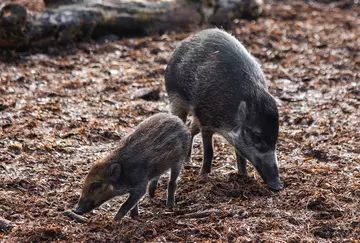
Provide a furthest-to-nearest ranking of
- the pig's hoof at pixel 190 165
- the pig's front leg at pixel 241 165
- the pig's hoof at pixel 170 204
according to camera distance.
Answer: the pig's hoof at pixel 190 165 < the pig's front leg at pixel 241 165 < the pig's hoof at pixel 170 204

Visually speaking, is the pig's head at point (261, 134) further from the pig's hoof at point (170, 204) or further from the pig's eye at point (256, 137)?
the pig's hoof at point (170, 204)

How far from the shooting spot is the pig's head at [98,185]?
5602 millimetres

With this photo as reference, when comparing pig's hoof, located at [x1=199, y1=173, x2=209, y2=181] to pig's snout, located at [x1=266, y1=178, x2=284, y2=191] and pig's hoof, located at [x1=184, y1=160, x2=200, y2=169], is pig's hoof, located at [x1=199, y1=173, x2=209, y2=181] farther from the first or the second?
pig's snout, located at [x1=266, y1=178, x2=284, y2=191]

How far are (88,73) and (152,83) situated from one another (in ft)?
3.47

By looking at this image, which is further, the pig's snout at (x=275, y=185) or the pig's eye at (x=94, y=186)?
the pig's snout at (x=275, y=185)

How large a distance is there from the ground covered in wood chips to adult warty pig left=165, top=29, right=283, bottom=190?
32 centimetres

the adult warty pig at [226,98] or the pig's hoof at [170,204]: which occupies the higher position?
the adult warty pig at [226,98]

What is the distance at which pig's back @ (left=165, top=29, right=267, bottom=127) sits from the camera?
661 centimetres

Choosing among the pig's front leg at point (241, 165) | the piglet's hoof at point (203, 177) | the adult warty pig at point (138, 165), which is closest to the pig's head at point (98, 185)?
the adult warty pig at point (138, 165)

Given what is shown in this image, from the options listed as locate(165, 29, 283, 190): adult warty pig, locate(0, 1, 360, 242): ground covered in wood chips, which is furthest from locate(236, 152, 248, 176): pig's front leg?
locate(0, 1, 360, 242): ground covered in wood chips

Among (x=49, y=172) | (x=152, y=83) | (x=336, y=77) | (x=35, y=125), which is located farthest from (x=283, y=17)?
(x=49, y=172)

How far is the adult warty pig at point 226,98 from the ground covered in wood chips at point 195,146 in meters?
0.32

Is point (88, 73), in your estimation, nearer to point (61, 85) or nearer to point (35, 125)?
point (61, 85)

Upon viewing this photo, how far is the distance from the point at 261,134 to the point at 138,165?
4.25ft
